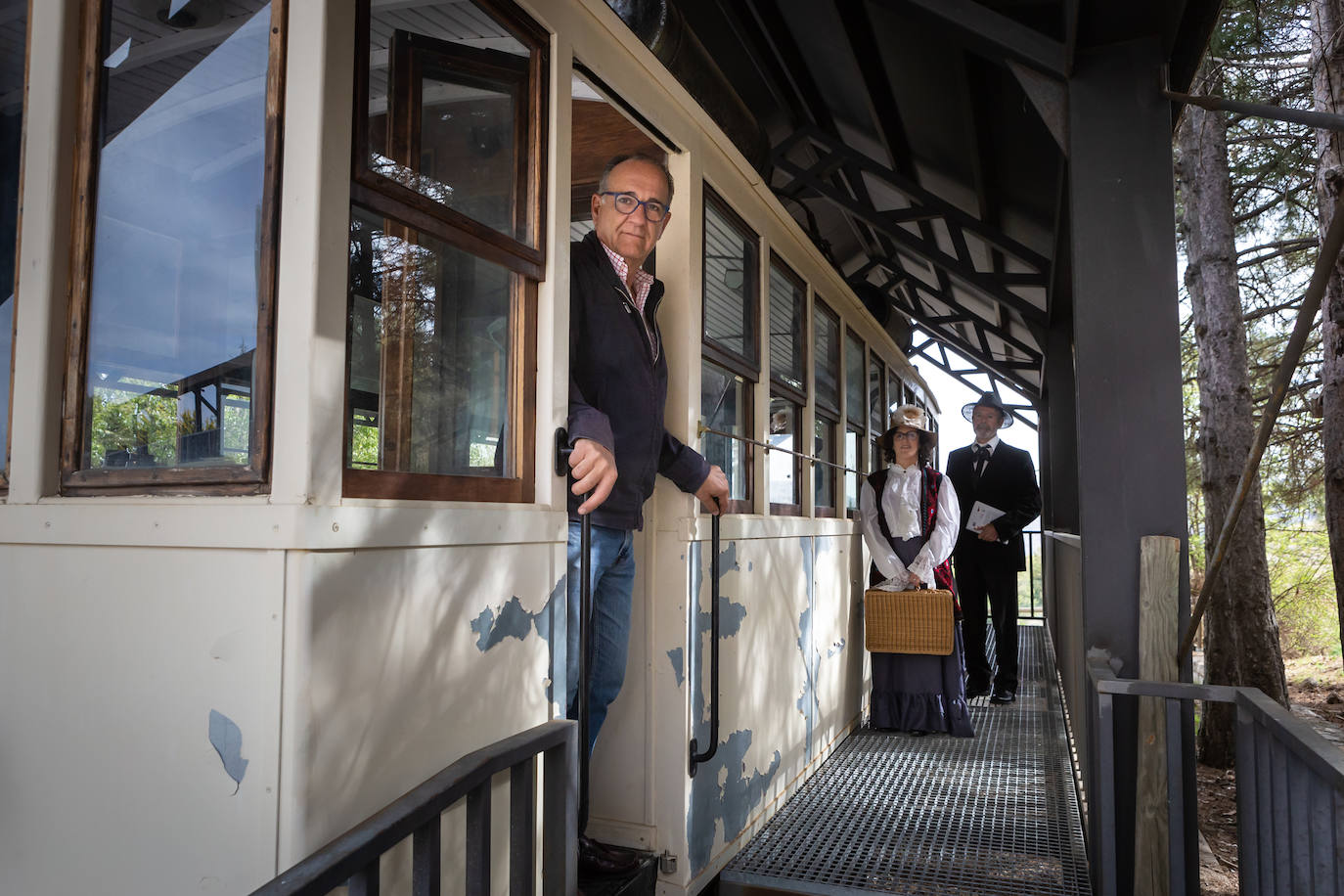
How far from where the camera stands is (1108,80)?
2408mm

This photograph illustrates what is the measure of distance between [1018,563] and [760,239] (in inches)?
128

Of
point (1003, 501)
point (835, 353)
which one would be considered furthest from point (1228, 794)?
point (835, 353)

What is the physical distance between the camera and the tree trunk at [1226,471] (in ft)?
18.9

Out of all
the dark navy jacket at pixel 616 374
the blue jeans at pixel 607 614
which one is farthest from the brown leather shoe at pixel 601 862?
the dark navy jacket at pixel 616 374

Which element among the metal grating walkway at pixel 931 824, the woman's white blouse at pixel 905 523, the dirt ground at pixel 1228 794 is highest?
the woman's white blouse at pixel 905 523

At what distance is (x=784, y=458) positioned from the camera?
3791 millimetres

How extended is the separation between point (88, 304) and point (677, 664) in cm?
172

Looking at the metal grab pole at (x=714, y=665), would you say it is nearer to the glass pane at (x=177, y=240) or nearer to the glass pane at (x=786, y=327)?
the glass pane at (x=786, y=327)

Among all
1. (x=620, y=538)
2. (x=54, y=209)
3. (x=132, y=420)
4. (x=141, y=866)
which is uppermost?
(x=54, y=209)

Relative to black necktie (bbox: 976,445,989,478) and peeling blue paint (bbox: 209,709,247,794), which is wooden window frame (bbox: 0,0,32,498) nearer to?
peeling blue paint (bbox: 209,709,247,794)

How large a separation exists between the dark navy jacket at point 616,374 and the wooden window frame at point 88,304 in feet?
3.18

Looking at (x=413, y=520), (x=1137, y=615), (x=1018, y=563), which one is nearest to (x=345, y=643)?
(x=413, y=520)

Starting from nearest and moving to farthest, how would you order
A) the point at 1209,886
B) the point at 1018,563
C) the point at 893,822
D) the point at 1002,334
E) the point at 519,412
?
the point at 519,412 → the point at 893,822 → the point at 1209,886 → the point at 1018,563 → the point at 1002,334

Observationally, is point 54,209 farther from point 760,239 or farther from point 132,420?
point 760,239
